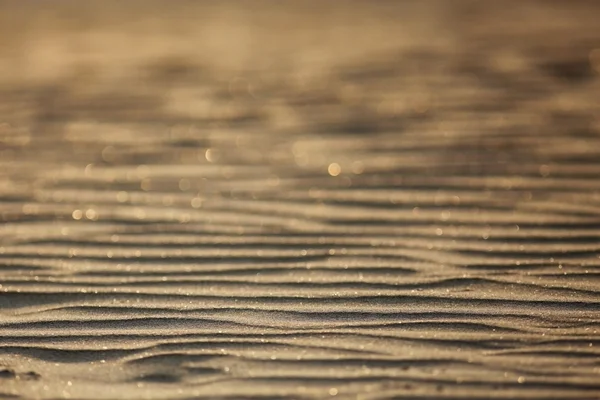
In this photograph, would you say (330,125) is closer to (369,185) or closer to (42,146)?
(369,185)

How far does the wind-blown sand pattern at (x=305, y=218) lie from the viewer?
8.59ft

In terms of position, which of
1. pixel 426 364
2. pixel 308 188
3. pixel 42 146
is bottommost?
pixel 426 364

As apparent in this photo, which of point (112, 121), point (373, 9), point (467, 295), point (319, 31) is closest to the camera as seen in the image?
point (467, 295)

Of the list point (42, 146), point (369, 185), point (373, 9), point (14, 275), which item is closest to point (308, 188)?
point (369, 185)

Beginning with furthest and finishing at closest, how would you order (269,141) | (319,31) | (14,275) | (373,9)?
1. (373,9)
2. (319,31)
3. (269,141)
4. (14,275)

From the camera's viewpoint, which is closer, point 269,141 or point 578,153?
point 578,153

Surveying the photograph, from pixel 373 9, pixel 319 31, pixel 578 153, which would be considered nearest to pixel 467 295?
pixel 578 153

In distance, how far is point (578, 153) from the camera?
4.33 metres

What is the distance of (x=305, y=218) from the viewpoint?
377 centimetres

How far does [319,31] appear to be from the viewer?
7.68 m

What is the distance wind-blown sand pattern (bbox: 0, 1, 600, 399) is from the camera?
2617 mm

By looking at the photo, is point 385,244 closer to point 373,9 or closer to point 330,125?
point 330,125

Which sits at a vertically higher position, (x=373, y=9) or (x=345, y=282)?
(x=373, y=9)

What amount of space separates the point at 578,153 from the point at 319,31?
157 inches
